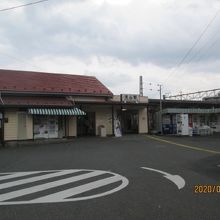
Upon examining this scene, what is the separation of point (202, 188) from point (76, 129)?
2507cm

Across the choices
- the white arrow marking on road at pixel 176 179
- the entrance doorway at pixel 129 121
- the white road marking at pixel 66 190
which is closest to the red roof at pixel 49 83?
the entrance doorway at pixel 129 121

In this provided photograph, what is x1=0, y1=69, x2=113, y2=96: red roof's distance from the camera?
102 ft

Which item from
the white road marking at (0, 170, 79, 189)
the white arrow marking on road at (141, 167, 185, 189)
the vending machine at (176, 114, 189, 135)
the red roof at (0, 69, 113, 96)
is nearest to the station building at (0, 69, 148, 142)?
the red roof at (0, 69, 113, 96)

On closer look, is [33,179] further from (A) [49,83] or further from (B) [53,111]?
(A) [49,83]

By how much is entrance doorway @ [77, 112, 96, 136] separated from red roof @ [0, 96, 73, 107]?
4603mm

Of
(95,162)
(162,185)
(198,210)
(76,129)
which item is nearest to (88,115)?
(76,129)

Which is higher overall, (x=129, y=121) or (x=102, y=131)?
(x=129, y=121)

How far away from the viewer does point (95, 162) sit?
14672 millimetres

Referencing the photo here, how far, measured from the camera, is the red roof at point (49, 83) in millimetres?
31062

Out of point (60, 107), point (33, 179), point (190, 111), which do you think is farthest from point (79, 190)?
point (190, 111)

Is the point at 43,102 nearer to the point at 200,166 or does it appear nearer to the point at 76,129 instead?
the point at 76,129

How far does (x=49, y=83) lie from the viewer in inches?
1321

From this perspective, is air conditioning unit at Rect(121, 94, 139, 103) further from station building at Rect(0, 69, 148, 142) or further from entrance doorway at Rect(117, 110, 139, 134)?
entrance doorway at Rect(117, 110, 139, 134)

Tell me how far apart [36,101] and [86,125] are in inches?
323
